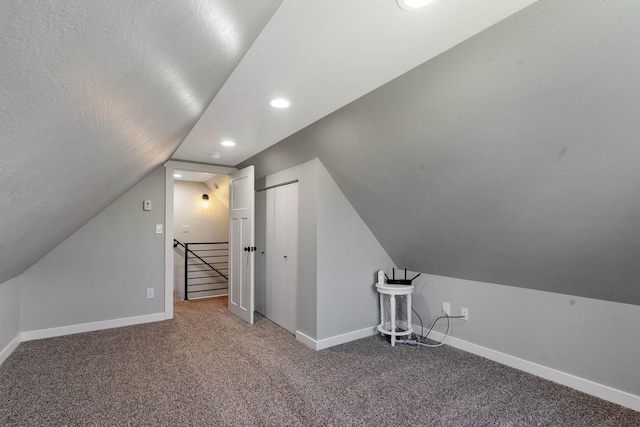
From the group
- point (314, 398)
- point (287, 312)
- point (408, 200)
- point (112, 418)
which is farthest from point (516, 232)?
point (112, 418)

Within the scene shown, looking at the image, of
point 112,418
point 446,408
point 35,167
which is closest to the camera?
point 35,167

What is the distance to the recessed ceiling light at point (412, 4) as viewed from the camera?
1248 millimetres

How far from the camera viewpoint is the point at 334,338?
321cm

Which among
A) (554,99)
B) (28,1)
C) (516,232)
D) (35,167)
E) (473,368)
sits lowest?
(473,368)

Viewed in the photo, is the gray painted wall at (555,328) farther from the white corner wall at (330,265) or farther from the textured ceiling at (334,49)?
the textured ceiling at (334,49)

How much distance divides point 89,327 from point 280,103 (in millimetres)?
3398

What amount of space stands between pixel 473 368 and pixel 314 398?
4.65ft

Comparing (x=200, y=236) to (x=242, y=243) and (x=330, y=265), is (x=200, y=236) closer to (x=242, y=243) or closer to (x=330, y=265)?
(x=242, y=243)

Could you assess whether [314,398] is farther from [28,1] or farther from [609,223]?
[28,1]

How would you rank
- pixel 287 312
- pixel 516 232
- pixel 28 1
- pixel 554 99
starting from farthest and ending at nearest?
pixel 287 312 → pixel 516 232 → pixel 554 99 → pixel 28 1

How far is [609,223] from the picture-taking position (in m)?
1.87

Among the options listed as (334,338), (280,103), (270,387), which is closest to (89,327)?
(270,387)

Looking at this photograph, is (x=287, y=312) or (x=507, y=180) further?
(x=287, y=312)

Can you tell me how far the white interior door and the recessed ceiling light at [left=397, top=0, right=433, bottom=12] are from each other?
2.91 m
